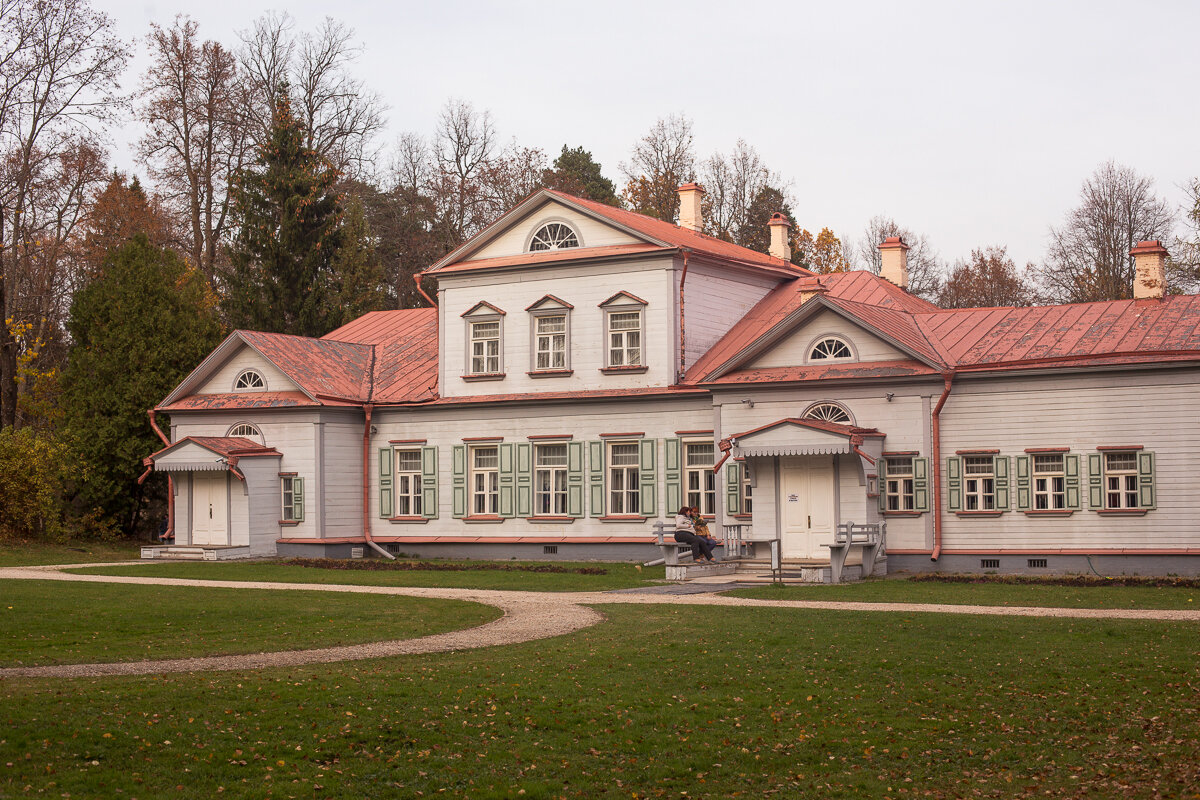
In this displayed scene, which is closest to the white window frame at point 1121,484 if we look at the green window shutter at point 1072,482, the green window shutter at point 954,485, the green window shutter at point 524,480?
the green window shutter at point 1072,482

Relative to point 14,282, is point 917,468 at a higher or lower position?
lower

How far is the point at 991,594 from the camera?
23.2 m

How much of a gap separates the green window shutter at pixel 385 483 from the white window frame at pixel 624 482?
6581mm

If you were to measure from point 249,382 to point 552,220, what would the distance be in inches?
374

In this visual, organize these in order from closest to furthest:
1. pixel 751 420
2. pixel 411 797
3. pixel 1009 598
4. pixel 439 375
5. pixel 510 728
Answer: pixel 411 797, pixel 510 728, pixel 1009 598, pixel 751 420, pixel 439 375

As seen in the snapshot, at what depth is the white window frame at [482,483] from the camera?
35.3 meters

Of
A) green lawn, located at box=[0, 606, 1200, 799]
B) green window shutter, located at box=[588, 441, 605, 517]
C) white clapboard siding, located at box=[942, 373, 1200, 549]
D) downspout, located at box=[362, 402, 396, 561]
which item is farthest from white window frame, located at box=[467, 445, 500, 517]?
green lawn, located at box=[0, 606, 1200, 799]

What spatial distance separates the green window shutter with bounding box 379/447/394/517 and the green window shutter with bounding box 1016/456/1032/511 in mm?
16707

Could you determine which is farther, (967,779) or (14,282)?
(14,282)

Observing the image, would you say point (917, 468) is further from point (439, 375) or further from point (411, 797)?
point (411, 797)

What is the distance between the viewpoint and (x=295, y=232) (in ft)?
163

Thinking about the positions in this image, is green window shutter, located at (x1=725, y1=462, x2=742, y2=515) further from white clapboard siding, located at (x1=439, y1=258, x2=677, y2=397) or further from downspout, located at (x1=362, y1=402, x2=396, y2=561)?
downspout, located at (x1=362, y1=402, x2=396, y2=561)

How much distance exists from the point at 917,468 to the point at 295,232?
28602 millimetres

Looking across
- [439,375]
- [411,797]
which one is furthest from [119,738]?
[439,375]
